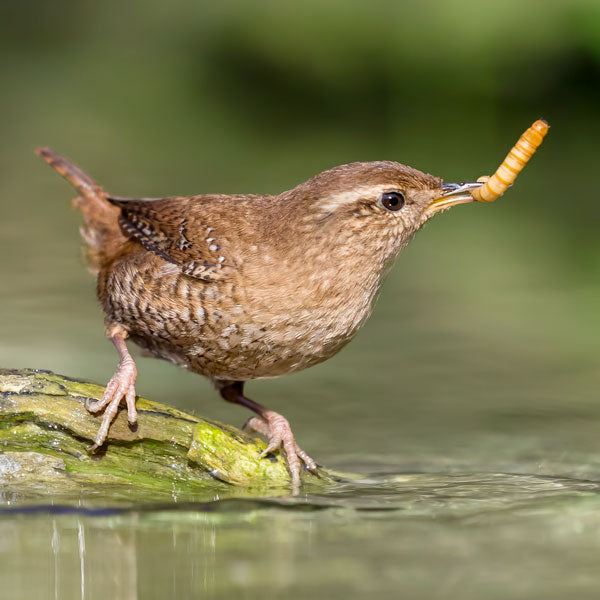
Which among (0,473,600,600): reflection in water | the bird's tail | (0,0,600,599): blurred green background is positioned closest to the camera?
(0,473,600,600): reflection in water

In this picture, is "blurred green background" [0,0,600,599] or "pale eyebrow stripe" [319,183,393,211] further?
"pale eyebrow stripe" [319,183,393,211]

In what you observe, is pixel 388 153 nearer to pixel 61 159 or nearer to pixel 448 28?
pixel 448 28

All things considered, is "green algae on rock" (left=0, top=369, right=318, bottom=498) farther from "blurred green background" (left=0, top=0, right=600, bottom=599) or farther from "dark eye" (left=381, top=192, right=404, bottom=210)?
"dark eye" (left=381, top=192, right=404, bottom=210)

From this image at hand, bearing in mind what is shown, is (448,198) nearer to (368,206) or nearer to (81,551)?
(368,206)

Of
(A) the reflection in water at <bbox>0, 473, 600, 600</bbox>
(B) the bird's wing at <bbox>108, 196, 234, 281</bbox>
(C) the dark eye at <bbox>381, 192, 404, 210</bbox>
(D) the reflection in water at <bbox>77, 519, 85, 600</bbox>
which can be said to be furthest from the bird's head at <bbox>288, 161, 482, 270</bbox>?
(D) the reflection in water at <bbox>77, 519, 85, 600</bbox>

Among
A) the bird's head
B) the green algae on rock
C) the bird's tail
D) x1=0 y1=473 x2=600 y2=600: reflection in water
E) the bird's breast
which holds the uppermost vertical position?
the bird's tail

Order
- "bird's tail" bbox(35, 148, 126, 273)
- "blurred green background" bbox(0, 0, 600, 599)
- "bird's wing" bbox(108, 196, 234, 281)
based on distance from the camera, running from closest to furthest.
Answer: "blurred green background" bbox(0, 0, 600, 599) → "bird's wing" bbox(108, 196, 234, 281) → "bird's tail" bbox(35, 148, 126, 273)

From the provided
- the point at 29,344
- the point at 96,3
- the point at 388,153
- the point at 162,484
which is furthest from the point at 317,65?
the point at 162,484
